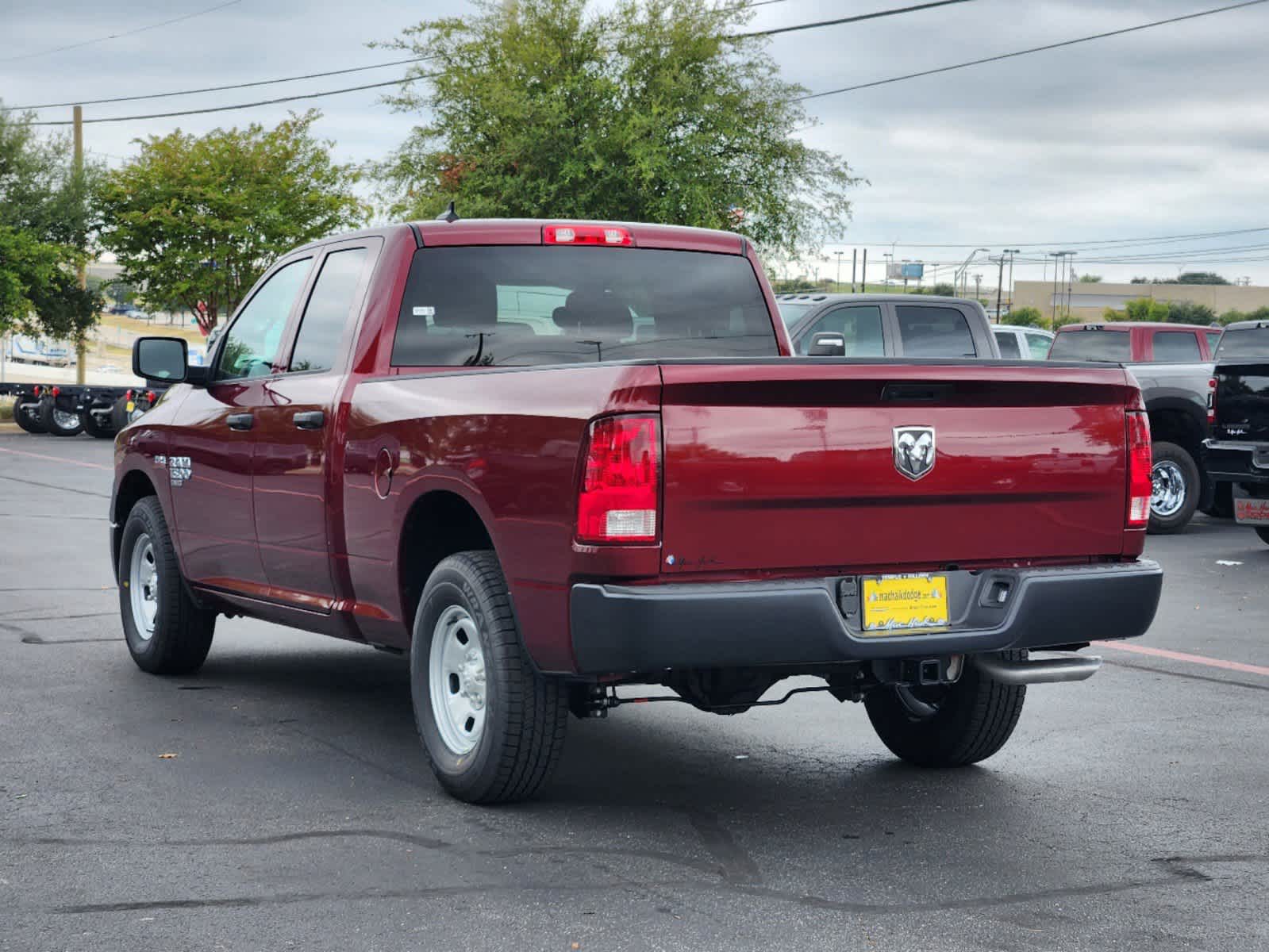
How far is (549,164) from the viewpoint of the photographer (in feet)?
123

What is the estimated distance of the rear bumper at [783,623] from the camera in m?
4.80

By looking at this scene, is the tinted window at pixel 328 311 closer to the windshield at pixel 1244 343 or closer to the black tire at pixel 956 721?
the black tire at pixel 956 721

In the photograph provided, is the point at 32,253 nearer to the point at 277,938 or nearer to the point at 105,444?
the point at 105,444

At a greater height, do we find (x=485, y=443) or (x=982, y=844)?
(x=485, y=443)

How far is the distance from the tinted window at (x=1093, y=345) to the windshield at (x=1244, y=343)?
11.5 feet

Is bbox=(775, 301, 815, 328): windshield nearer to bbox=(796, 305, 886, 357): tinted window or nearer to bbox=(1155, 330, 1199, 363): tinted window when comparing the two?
bbox=(796, 305, 886, 357): tinted window

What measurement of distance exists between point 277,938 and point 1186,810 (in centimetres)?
313

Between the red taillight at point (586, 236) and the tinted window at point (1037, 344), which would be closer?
the red taillight at point (586, 236)

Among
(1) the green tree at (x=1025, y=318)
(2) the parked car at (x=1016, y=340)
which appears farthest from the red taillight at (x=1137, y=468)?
(1) the green tree at (x=1025, y=318)

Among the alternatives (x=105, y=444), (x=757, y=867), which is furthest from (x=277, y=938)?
(x=105, y=444)

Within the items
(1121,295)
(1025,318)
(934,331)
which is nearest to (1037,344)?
(934,331)

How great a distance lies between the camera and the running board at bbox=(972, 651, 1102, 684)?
5434 millimetres

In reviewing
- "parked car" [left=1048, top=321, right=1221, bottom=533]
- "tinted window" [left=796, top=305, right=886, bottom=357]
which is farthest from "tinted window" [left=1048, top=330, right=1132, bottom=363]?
"tinted window" [left=796, top=305, right=886, bottom=357]

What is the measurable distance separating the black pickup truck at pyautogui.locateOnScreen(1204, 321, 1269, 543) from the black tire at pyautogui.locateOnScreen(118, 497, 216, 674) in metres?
9.13
